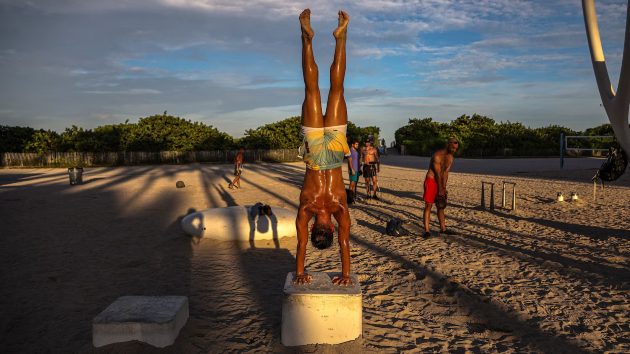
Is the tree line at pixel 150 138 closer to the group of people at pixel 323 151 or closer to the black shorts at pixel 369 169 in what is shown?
the black shorts at pixel 369 169

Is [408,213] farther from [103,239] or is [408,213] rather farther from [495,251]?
[103,239]

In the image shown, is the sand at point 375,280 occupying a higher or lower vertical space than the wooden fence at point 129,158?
lower

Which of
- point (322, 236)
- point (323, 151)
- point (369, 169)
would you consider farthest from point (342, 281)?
point (369, 169)

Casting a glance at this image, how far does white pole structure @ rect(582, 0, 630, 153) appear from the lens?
443 centimetres

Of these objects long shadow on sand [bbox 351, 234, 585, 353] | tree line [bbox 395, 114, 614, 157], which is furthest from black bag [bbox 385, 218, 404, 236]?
tree line [bbox 395, 114, 614, 157]

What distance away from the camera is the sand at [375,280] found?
15.2ft

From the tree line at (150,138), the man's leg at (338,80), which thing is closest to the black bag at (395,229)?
the man's leg at (338,80)

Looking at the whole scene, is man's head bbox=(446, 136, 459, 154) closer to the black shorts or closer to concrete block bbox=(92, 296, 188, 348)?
concrete block bbox=(92, 296, 188, 348)

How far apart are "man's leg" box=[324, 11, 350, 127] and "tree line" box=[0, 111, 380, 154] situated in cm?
3944

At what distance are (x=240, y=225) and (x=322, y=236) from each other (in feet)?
16.9

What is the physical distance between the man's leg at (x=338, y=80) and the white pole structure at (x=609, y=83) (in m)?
2.87

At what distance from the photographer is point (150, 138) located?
48.8 m

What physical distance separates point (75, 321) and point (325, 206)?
3334mm

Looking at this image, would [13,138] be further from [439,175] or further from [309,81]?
[309,81]
